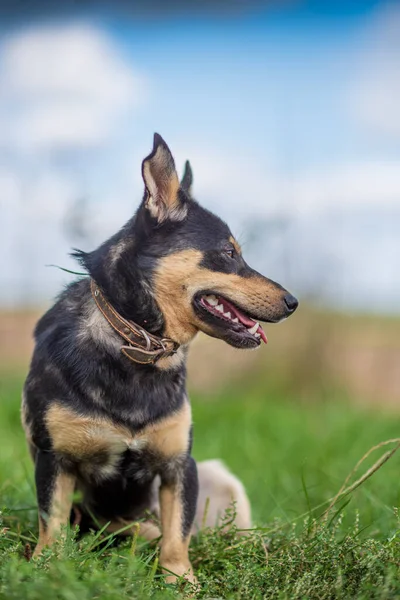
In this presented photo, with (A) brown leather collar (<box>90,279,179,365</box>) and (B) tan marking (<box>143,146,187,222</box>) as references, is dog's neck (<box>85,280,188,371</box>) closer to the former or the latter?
(A) brown leather collar (<box>90,279,179,365</box>)

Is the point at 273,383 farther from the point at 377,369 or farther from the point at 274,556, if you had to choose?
the point at 274,556

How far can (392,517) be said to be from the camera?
13.6ft

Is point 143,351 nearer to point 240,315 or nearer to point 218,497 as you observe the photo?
point 240,315

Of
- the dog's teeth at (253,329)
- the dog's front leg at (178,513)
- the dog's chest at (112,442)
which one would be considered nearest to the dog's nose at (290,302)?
the dog's teeth at (253,329)

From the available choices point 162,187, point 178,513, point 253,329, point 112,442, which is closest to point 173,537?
point 178,513

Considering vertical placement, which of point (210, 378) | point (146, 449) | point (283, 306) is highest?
point (283, 306)

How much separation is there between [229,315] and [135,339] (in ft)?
1.66

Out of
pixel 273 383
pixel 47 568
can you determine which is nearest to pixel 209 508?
pixel 47 568

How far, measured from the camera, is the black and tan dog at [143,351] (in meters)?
3.55

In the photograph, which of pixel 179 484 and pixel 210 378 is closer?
pixel 179 484

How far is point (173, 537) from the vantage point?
11.9 ft

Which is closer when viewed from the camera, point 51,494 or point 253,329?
point 51,494

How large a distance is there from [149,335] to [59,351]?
0.46 m

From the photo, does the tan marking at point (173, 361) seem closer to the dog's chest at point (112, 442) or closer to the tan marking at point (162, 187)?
the dog's chest at point (112, 442)
